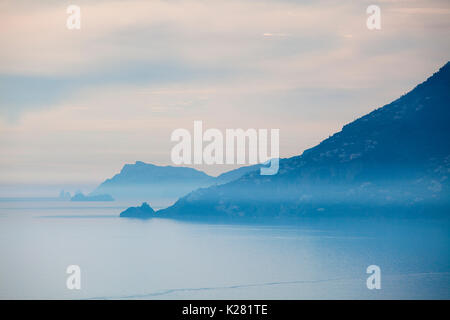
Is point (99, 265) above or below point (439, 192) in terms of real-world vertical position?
below

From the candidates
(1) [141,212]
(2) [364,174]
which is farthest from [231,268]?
(1) [141,212]

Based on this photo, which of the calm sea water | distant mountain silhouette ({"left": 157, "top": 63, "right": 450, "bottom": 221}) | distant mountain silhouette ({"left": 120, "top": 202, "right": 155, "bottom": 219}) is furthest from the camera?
distant mountain silhouette ({"left": 120, "top": 202, "right": 155, "bottom": 219})

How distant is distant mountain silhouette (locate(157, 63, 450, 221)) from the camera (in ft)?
328

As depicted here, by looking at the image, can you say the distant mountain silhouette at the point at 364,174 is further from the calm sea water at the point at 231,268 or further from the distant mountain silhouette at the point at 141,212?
the calm sea water at the point at 231,268

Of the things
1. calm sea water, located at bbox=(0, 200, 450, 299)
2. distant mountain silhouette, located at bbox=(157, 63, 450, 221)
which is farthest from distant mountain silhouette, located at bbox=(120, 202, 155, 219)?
calm sea water, located at bbox=(0, 200, 450, 299)

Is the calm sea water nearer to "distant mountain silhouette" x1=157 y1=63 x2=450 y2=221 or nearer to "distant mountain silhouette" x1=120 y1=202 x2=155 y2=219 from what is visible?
"distant mountain silhouette" x1=157 y1=63 x2=450 y2=221

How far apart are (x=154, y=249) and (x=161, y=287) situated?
24287 millimetres

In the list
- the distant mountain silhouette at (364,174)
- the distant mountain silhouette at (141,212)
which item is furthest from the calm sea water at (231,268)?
the distant mountain silhouette at (141,212)

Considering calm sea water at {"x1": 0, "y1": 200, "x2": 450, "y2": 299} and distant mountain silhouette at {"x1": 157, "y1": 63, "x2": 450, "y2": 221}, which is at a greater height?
distant mountain silhouette at {"x1": 157, "y1": 63, "x2": 450, "y2": 221}

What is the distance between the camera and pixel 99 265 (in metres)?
40.9

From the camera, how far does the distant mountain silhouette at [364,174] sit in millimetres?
100062

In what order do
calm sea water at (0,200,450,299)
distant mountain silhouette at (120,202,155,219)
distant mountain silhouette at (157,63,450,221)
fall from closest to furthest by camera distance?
calm sea water at (0,200,450,299), distant mountain silhouette at (157,63,450,221), distant mountain silhouette at (120,202,155,219)
